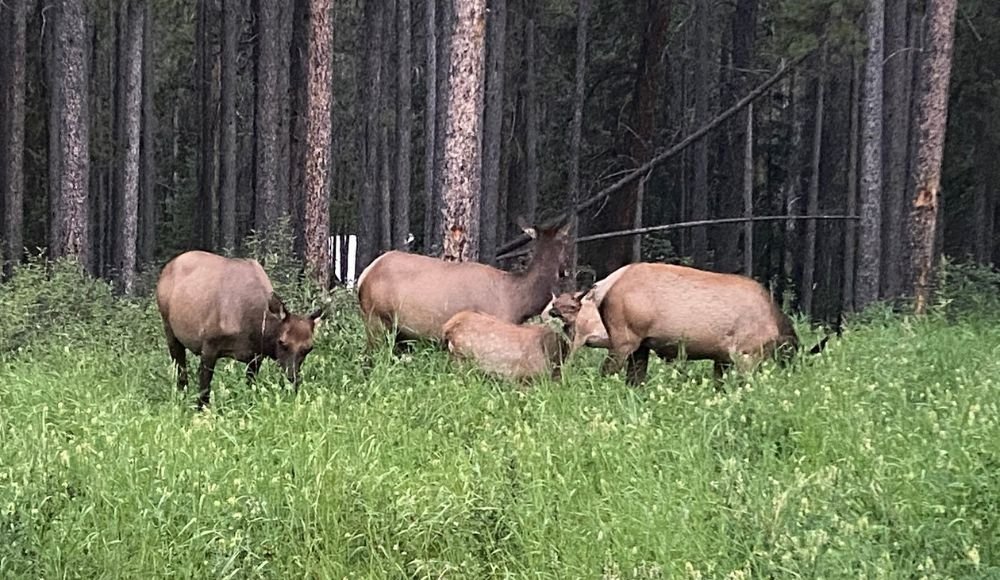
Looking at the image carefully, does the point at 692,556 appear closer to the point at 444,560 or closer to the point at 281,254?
the point at 444,560

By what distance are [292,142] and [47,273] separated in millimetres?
5331

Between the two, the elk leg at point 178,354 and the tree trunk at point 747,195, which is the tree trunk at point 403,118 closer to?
the tree trunk at point 747,195

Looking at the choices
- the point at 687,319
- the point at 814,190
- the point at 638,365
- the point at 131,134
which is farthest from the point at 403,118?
the point at 687,319

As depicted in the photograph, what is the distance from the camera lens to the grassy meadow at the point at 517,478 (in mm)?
5941

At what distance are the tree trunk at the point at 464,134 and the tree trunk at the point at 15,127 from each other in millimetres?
11647

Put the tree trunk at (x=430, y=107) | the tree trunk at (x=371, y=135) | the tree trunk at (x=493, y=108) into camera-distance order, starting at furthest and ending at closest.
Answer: the tree trunk at (x=371, y=135) < the tree trunk at (x=430, y=107) < the tree trunk at (x=493, y=108)

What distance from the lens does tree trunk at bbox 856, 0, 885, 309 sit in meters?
18.0

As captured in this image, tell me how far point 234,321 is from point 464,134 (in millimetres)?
4368

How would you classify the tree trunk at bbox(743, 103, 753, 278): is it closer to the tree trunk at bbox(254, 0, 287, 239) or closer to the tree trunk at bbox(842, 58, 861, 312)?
the tree trunk at bbox(842, 58, 861, 312)

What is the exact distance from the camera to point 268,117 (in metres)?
20.1

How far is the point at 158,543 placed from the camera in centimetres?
629

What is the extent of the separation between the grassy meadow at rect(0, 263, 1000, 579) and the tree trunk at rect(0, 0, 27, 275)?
13.2 metres

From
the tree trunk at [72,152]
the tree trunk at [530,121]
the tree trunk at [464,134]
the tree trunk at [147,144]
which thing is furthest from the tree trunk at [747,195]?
the tree trunk at [72,152]

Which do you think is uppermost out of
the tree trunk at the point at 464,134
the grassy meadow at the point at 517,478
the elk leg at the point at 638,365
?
the tree trunk at the point at 464,134
